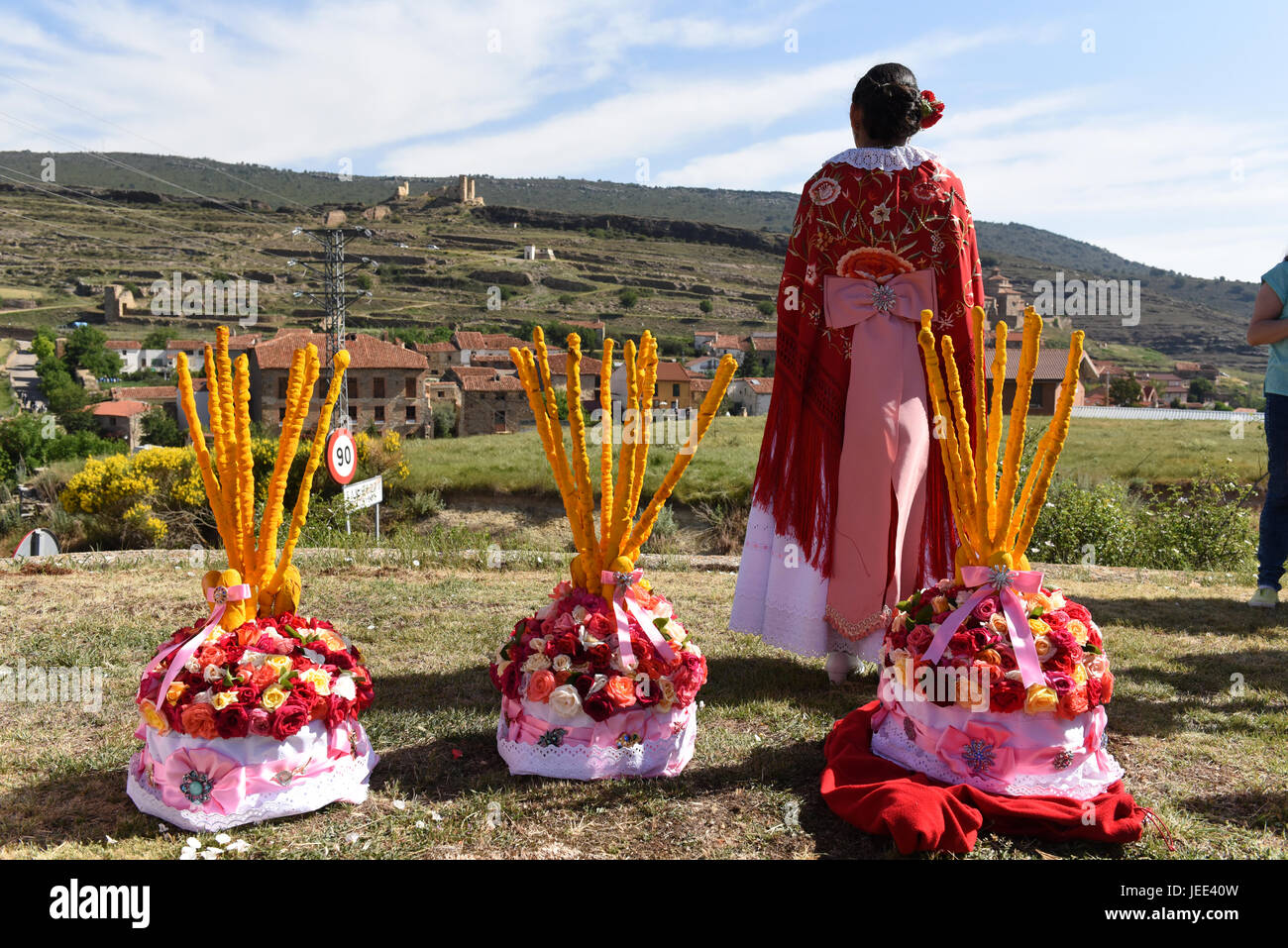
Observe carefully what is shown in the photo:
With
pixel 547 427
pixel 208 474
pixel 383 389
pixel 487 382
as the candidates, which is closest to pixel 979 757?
pixel 547 427

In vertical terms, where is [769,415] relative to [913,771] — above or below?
above

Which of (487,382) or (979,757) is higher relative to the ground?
(487,382)

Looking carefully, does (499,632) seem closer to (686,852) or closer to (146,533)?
(686,852)

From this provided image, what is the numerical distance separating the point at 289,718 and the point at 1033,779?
230 centimetres

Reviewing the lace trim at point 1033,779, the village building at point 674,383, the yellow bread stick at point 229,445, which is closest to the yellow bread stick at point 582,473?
the yellow bread stick at point 229,445

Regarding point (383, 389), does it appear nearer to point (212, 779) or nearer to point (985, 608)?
point (212, 779)

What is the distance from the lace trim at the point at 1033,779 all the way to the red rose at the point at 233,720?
2104 mm

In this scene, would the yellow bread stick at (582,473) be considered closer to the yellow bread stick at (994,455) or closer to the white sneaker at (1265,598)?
the yellow bread stick at (994,455)

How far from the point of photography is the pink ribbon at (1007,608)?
2.91 meters

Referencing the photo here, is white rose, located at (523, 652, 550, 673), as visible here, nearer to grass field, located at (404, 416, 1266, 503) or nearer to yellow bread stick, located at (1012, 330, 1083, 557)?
yellow bread stick, located at (1012, 330, 1083, 557)

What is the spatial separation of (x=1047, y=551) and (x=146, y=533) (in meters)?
12.5

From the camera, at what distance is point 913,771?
3092mm

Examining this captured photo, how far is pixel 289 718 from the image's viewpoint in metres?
2.82

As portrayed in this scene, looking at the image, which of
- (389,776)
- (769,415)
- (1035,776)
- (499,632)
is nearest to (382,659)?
(499,632)
